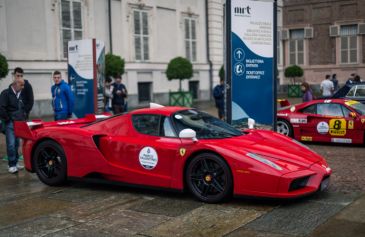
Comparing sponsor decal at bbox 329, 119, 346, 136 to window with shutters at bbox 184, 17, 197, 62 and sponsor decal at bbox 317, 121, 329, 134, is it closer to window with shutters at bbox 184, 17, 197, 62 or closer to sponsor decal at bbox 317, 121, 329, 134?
sponsor decal at bbox 317, 121, 329, 134

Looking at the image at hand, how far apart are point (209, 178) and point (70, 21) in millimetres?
17072

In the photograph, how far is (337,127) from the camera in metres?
11.7

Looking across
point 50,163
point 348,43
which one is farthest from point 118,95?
point 348,43

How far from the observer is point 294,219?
5.71 metres

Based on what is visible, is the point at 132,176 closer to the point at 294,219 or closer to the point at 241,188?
the point at 241,188

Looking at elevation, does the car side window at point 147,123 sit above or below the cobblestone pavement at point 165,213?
above

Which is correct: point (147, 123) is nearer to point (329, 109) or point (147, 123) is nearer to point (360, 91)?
point (329, 109)

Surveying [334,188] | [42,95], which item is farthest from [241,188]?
[42,95]

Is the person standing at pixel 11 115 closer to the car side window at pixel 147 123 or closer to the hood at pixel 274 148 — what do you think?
the car side window at pixel 147 123

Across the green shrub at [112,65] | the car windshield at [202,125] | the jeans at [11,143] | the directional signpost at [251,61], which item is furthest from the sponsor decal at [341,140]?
the green shrub at [112,65]

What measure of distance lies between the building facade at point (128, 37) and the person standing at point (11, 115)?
429 inches

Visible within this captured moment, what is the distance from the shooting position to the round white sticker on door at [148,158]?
22.6 ft

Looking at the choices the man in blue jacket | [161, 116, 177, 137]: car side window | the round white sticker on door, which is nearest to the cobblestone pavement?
the round white sticker on door

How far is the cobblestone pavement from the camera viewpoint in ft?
17.7
